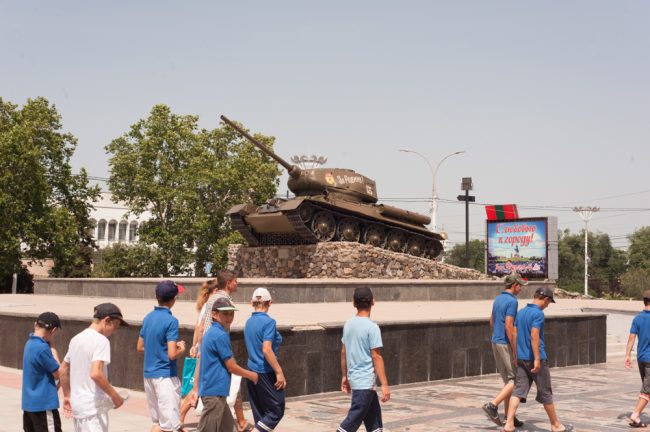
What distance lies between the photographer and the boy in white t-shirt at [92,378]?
568 cm

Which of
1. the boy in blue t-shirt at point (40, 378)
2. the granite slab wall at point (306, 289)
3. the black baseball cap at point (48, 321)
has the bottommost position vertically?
the boy in blue t-shirt at point (40, 378)

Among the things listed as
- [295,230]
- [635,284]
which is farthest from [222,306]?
[635,284]

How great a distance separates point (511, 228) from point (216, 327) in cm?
3380

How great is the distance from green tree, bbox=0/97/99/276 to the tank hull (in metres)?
15.2

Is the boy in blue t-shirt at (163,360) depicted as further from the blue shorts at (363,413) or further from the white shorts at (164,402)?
the blue shorts at (363,413)

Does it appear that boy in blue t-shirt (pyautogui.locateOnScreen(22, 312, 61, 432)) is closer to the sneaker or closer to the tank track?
the sneaker

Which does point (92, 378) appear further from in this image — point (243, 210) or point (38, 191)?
point (38, 191)

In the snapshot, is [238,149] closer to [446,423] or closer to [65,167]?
[65,167]

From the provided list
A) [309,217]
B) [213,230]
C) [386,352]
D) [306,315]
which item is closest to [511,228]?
[309,217]

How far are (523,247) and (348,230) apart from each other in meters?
11.3

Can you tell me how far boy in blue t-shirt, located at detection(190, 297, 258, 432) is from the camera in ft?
21.0

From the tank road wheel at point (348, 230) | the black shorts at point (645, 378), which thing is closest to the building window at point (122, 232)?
the tank road wheel at point (348, 230)

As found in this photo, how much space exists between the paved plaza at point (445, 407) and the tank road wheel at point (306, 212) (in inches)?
605

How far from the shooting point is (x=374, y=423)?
6812 millimetres
